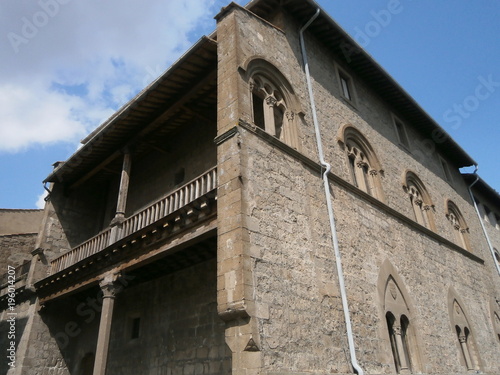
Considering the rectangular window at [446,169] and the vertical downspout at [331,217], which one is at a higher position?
the rectangular window at [446,169]

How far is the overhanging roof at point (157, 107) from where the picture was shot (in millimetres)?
9445

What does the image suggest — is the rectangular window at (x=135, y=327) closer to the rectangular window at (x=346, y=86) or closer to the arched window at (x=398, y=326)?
the arched window at (x=398, y=326)

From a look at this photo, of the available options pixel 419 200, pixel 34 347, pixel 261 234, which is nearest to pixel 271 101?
pixel 261 234

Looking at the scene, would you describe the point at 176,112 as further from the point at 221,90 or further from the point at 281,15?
the point at 281,15

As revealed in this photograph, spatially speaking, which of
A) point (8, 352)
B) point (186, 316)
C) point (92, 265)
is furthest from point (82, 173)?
point (186, 316)

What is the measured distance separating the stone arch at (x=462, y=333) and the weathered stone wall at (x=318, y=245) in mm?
113

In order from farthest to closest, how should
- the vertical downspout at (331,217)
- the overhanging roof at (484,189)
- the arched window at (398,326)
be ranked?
1. the overhanging roof at (484,189)
2. the arched window at (398,326)
3. the vertical downspout at (331,217)

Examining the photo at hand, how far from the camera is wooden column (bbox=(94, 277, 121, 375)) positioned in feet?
27.2

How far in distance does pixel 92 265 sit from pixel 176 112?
192 inches

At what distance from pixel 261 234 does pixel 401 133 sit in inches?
442

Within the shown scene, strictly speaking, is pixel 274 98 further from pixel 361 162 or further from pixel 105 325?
pixel 105 325

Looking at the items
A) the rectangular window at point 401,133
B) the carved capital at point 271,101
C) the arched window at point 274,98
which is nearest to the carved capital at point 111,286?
the arched window at point 274,98

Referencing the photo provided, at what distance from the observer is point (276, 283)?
20.7 ft

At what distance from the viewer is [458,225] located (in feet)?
54.0
